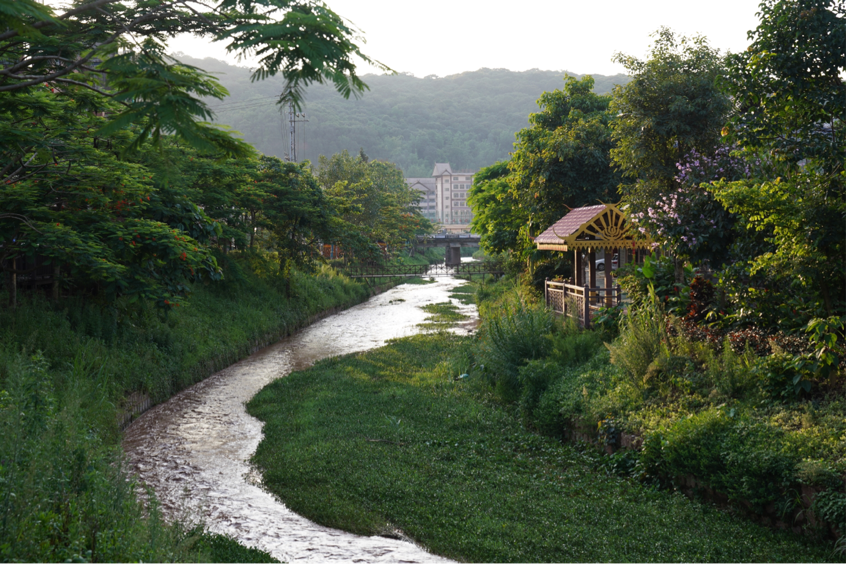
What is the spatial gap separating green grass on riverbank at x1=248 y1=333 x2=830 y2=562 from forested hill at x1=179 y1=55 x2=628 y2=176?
4332 inches

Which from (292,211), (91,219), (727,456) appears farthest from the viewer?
(292,211)

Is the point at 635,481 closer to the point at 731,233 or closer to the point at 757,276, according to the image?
the point at 757,276

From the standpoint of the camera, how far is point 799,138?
7504mm

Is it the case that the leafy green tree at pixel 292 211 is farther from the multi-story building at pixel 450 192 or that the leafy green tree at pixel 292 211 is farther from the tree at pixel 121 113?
the multi-story building at pixel 450 192

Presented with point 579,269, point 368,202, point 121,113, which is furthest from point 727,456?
point 368,202

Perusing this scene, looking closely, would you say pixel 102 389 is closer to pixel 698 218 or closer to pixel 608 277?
pixel 698 218

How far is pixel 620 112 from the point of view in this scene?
14445 mm

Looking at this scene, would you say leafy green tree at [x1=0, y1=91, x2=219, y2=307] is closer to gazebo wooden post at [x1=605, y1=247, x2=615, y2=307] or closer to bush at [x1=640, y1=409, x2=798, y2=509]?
bush at [x1=640, y1=409, x2=798, y2=509]

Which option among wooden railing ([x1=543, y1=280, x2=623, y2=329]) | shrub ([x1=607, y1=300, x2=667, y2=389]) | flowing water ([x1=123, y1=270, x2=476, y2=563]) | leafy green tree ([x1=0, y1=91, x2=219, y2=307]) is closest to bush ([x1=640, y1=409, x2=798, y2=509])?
shrub ([x1=607, y1=300, x2=667, y2=389])

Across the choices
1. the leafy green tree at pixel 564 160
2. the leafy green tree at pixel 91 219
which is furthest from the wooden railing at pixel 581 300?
the leafy green tree at pixel 91 219

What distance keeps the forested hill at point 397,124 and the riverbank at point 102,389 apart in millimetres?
99152

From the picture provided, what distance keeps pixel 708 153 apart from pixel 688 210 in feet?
11.5

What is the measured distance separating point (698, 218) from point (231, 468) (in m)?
9.30

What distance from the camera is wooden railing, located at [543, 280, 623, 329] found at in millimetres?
14477
